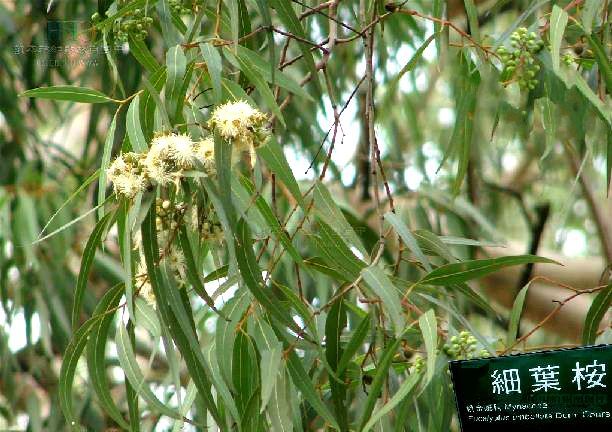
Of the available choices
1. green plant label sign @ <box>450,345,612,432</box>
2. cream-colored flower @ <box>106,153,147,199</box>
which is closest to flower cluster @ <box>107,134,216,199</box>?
cream-colored flower @ <box>106,153,147,199</box>

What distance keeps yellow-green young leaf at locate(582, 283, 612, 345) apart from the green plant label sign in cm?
27

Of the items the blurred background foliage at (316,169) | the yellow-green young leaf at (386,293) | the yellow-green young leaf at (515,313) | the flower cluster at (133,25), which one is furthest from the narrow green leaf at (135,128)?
the yellow-green young leaf at (515,313)

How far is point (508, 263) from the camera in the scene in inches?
37.7

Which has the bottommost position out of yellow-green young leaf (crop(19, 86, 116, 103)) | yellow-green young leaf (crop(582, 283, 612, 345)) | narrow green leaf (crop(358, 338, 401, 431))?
narrow green leaf (crop(358, 338, 401, 431))

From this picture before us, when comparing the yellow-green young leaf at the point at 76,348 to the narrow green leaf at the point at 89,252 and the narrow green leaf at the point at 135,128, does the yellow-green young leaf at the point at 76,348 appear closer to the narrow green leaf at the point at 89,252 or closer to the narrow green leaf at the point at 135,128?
the narrow green leaf at the point at 89,252

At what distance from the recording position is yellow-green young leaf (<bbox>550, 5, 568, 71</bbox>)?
95cm

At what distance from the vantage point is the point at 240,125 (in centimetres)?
83

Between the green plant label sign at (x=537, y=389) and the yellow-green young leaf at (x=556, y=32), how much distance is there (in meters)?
0.29

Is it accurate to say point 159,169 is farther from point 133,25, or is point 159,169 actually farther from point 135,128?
point 133,25

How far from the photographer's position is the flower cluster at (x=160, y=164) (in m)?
0.81

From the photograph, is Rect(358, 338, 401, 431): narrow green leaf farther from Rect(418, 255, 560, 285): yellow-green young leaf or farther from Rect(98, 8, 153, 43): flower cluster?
Rect(98, 8, 153, 43): flower cluster

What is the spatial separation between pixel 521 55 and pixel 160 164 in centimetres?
48

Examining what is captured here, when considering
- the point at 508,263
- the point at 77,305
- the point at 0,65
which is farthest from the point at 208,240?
the point at 0,65

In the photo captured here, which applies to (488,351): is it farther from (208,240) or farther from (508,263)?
(208,240)
